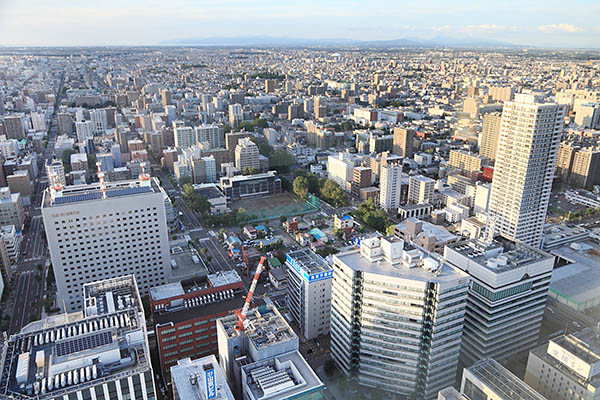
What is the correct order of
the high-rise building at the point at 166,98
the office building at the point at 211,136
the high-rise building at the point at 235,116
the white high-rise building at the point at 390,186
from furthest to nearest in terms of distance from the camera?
1. the high-rise building at the point at 166,98
2. the high-rise building at the point at 235,116
3. the office building at the point at 211,136
4. the white high-rise building at the point at 390,186

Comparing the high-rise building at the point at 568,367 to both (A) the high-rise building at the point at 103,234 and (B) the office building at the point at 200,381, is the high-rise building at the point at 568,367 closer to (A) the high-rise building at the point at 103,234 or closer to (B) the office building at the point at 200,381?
(B) the office building at the point at 200,381

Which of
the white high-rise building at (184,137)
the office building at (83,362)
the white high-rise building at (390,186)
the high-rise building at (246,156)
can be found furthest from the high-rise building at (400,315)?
the white high-rise building at (184,137)

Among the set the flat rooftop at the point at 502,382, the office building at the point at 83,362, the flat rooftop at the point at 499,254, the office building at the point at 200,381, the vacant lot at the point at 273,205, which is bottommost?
the vacant lot at the point at 273,205

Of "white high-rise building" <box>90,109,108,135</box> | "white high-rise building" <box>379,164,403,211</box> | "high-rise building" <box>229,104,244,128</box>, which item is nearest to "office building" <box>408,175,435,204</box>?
"white high-rise building" <box>379,164,403,211</box>

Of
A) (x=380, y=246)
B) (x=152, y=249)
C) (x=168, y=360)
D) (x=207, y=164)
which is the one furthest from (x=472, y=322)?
(x=207, y=164)

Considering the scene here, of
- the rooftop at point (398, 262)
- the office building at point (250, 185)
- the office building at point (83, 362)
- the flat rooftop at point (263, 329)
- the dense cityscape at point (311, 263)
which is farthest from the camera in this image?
the office building at point (250, 185)

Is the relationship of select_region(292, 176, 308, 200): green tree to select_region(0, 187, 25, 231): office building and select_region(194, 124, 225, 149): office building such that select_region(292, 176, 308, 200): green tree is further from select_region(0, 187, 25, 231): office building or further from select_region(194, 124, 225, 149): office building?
select_region(0, 187, 25, 231): office building

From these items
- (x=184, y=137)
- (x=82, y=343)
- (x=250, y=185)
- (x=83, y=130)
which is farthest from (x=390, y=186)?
(x=83, y=130)
